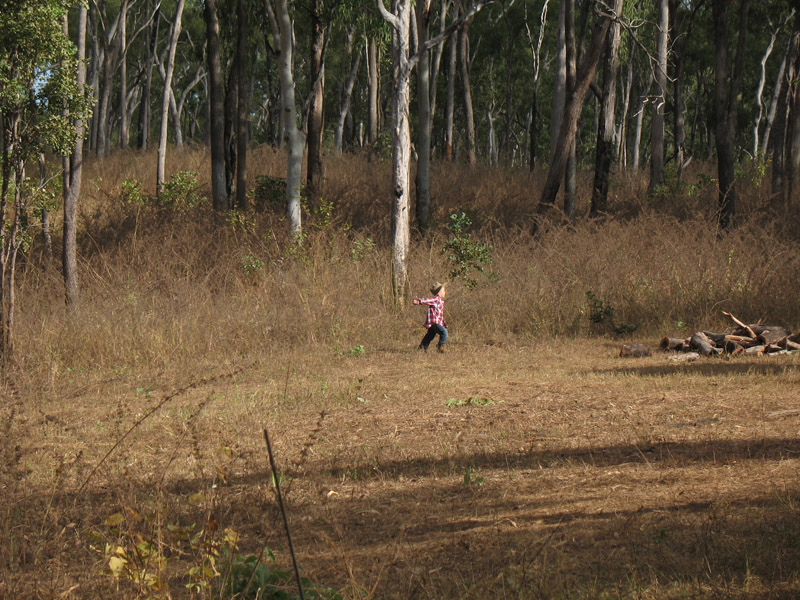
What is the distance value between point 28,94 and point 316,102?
25.7ft

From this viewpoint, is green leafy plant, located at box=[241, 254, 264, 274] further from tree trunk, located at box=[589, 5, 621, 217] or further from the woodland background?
tree trunk, located at box=[589, 5, 621, 217]

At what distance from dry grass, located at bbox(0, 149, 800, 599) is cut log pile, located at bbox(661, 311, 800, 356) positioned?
458mm

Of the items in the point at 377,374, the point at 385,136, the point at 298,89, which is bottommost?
the point at 377,374

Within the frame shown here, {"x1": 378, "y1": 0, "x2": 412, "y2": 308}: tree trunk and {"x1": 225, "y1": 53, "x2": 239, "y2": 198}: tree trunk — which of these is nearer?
{"x1": 378, "y1": 0, "x2": 412, "y2": 308}: tree trunk

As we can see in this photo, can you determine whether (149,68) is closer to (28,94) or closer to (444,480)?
(28,94)

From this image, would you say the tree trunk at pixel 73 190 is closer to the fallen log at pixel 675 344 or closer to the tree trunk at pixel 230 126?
the tree trunk at pixel 230 126

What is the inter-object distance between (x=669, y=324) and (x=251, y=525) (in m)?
8.02

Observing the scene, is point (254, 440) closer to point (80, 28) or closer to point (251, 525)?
point (251, 525)

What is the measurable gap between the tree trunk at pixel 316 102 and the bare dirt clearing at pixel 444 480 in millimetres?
8891

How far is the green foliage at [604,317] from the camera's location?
35.9ft

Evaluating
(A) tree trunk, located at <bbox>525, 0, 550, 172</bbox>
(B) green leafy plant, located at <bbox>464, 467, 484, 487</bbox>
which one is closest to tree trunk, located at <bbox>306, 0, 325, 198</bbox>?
(A) tree trunk, located at <bbox>525, 0, 550, 172</bbox>

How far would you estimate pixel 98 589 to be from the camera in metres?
3.61

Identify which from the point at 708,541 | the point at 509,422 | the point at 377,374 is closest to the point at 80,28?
the point at 377,374

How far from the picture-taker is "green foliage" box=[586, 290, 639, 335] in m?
10.9
